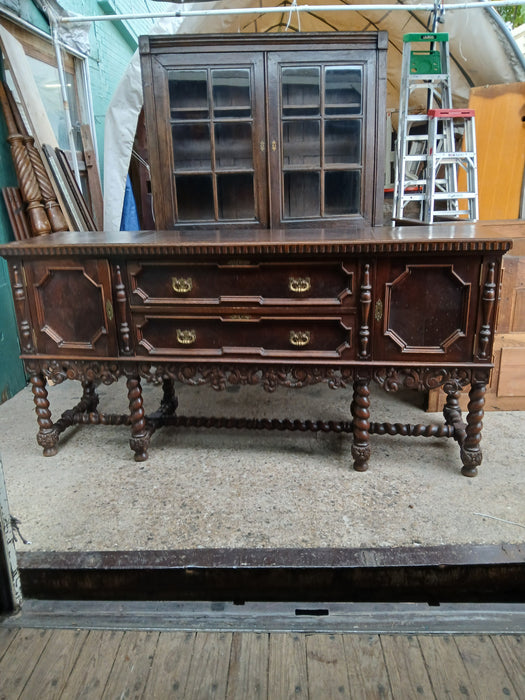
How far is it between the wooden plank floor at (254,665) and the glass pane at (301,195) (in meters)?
2.66

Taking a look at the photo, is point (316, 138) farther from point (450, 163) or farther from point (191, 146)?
point (450, 163)

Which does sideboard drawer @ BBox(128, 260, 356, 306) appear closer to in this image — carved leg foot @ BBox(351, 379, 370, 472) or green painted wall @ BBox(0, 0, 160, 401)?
carved leg foot @ BBox(351, 379, 370, 472)

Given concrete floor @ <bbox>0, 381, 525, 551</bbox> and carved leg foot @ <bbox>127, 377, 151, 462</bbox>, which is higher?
carved leg foot @ <bbox>127, 377, 151, 462</bbox>

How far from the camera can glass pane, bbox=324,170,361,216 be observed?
11.0ft

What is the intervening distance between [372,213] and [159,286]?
5.65 ft

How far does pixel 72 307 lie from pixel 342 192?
1916 mm

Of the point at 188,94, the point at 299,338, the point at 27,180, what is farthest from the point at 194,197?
the point at 299,338

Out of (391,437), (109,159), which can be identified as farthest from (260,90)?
(391,437)

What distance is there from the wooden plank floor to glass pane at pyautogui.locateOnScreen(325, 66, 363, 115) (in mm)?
2972

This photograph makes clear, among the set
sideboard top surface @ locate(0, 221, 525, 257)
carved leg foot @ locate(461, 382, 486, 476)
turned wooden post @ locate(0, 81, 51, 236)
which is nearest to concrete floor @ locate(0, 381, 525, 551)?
carved leg foot @ locate(461, 382, 486, 476)

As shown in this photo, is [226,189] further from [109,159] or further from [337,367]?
[337,367]

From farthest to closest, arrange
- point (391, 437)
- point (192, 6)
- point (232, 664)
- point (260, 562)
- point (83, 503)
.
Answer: point (192, 6) < point (391, 437) < point (83, 503) < point (260, 562) < point (232, 664)

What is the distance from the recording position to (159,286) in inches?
90.4

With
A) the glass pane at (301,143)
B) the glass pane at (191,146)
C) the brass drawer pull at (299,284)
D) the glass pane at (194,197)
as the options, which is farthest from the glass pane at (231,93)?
the brass drawer pull at (299,284)
